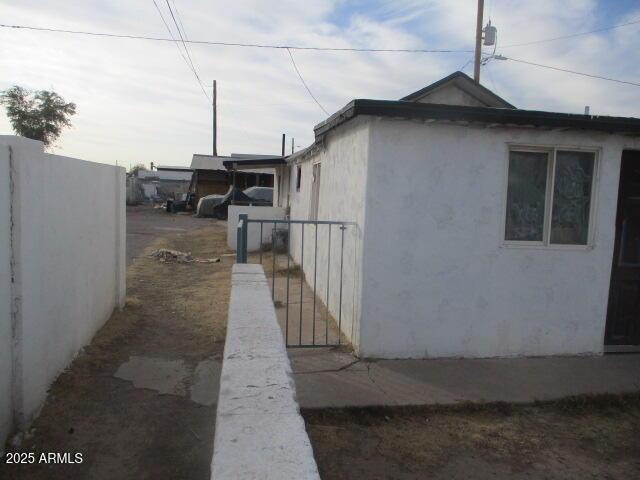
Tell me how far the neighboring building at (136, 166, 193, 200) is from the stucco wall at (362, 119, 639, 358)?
1554 inches

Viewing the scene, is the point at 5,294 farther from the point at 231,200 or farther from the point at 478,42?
the point at 231,200

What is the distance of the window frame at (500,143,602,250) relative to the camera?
212 inches

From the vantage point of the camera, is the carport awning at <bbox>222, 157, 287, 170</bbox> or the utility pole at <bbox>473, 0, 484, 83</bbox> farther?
the utility pole at <bbox>473, 0, 484, 83</bbox>

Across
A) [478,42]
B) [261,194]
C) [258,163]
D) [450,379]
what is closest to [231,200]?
[261,194]

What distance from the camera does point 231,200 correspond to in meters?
25.3

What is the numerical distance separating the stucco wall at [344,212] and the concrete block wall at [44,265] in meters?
2.63

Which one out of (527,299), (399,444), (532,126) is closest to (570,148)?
(532,126)

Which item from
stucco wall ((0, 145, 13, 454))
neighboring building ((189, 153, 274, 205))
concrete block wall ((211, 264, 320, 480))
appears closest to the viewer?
concrete block wall ((211, 264, 320, 480))

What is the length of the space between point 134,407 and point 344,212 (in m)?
3.21

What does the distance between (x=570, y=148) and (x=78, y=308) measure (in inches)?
203

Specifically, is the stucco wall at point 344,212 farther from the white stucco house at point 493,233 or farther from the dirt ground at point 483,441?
the dirt ground at point 483,441

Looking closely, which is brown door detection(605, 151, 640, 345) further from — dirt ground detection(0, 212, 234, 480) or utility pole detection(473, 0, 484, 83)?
utility pole detection(473, 0, 484, 83)

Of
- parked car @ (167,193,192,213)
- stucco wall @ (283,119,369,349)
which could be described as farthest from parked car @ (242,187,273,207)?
stucco wall @ (283,119,369,349)

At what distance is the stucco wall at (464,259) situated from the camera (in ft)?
17.1
